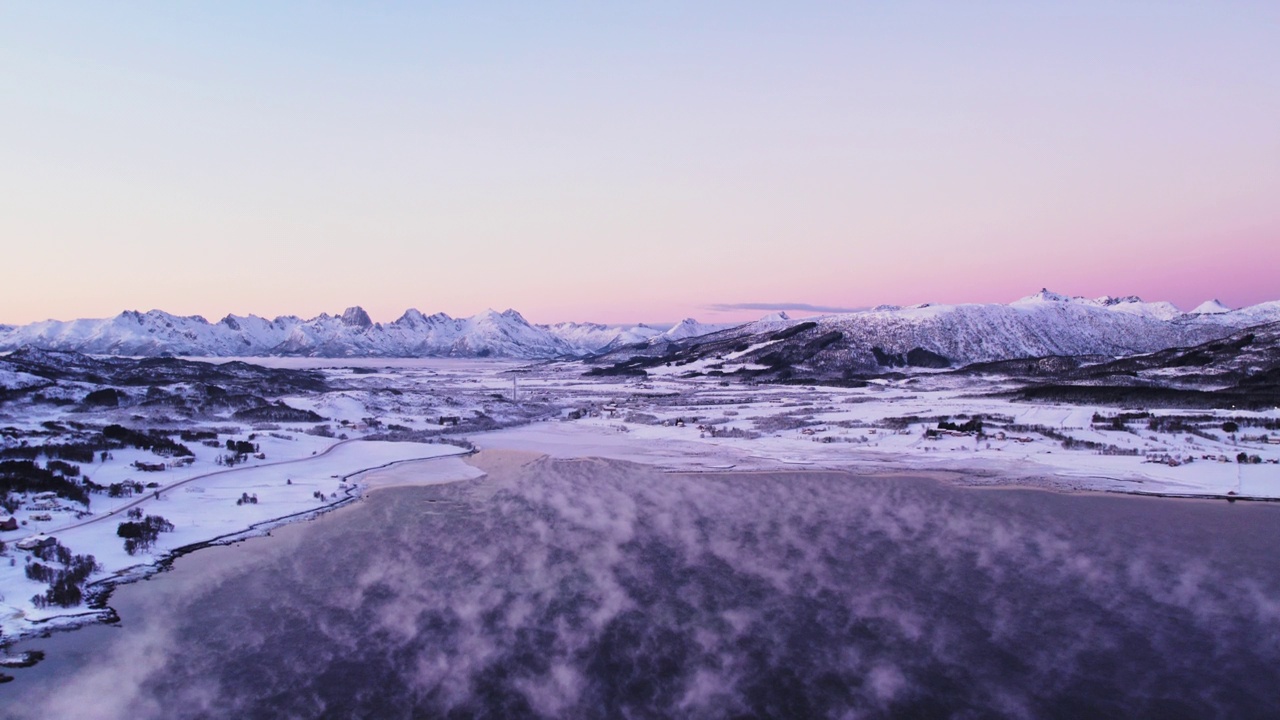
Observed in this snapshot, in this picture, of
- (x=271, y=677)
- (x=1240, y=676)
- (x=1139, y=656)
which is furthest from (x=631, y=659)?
(x=1240, y=676)

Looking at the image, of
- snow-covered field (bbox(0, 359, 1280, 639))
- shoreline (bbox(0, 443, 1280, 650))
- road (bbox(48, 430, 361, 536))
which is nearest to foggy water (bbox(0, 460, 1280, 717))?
shoreline (bbox(0, 443, 1280, 650))

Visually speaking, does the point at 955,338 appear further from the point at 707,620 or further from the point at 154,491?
the point at 707,620

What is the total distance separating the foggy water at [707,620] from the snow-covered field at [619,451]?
11.8 ft

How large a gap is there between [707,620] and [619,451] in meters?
29.3

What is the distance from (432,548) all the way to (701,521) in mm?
9439

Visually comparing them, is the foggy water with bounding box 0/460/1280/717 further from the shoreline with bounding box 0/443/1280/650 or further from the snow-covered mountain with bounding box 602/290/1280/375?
the snow-covered mountain with bounding box 602/290/1280/375

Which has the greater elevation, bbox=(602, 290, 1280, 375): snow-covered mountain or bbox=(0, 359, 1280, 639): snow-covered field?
bbox=(602, 290, 1280, 375): snow-covered mountain

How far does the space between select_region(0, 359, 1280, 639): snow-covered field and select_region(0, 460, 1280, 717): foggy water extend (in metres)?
3.58

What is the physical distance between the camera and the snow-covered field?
88.0 feet

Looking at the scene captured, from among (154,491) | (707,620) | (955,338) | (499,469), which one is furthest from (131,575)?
(955,338)

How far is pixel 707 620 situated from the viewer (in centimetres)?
1805

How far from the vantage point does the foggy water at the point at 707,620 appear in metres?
14.4

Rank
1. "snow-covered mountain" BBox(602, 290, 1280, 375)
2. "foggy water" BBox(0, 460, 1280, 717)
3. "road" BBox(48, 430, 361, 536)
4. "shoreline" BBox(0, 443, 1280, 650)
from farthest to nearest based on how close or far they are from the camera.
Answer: "snow-covered mountain" BBox(602, 290, 1280, 375) < "road" BBox(48, 430, 361, 536) < "shoreline" BBox(0, 443, 1280, 650) < "foggy water" BBox(0, 460, 1280, 717)

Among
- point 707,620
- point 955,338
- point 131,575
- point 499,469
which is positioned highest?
point 955,338
